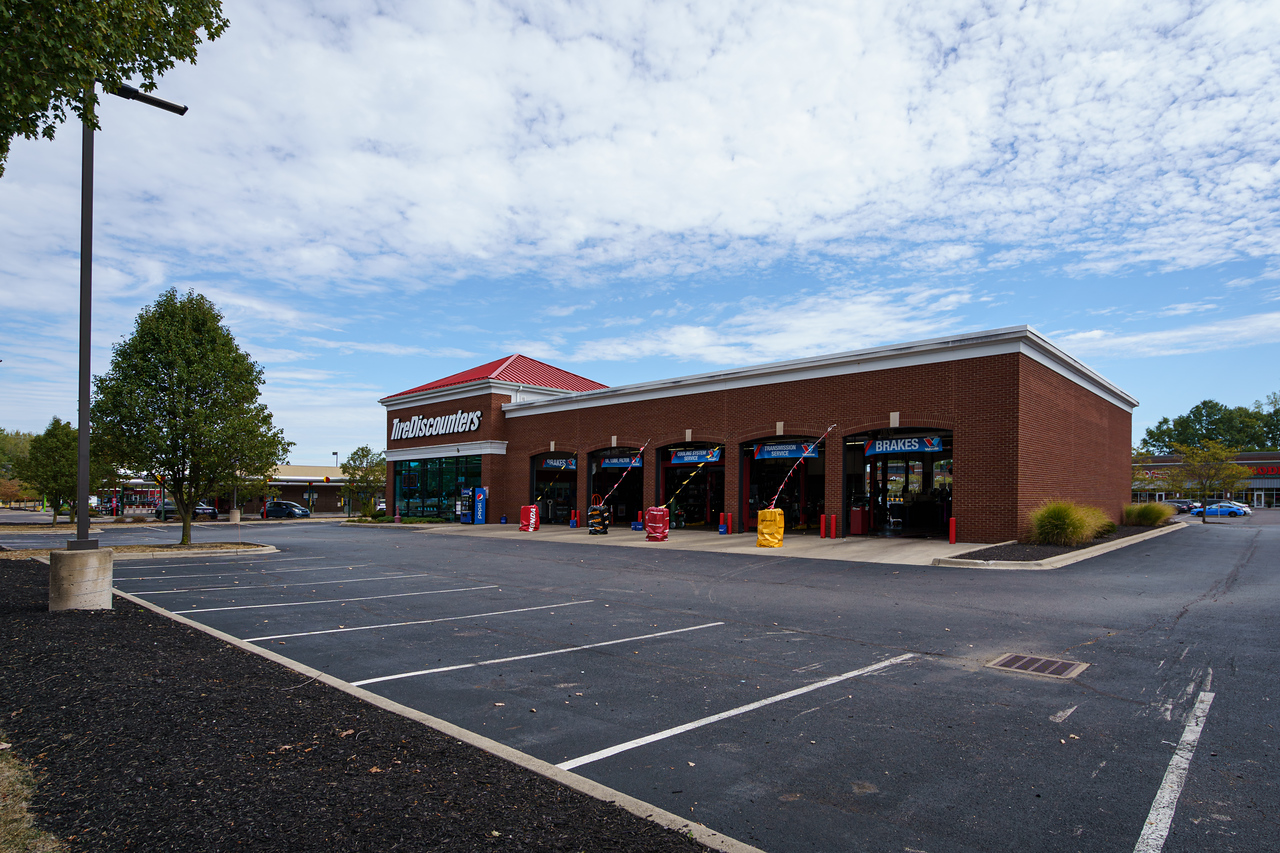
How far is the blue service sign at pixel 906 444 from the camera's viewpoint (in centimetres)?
2202

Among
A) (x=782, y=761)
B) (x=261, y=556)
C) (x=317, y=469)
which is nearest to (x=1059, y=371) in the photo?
(x=782, y=761)

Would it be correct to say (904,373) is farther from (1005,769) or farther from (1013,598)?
(1005,769)

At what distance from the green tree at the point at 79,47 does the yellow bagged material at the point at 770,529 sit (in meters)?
17.4

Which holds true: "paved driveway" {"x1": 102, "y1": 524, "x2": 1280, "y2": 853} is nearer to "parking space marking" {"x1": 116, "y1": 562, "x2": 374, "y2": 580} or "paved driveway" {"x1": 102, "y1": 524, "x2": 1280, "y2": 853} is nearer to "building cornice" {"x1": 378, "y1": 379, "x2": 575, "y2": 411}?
"parking space marking" {"x1": 116, "y1": 562, "x2": 374, "y2": 580}

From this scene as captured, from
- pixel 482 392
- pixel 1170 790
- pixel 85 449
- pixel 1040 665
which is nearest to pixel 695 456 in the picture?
pixel 482 392

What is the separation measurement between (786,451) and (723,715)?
20505 mm

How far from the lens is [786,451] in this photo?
25625mm

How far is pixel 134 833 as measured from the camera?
135 inches

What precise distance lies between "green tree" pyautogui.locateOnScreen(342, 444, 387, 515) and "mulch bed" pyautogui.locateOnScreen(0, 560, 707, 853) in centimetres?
4165

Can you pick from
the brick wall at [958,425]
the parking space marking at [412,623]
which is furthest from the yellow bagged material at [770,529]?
the parking space marking at [412,623]

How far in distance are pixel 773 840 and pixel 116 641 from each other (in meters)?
7.40

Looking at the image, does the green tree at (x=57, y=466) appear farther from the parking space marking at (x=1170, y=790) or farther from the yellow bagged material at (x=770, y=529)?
the parking space marking at (x=1170, y=790)

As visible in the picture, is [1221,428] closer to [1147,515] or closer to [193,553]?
[1147,515]

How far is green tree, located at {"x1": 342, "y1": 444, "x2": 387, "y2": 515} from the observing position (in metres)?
47.9
